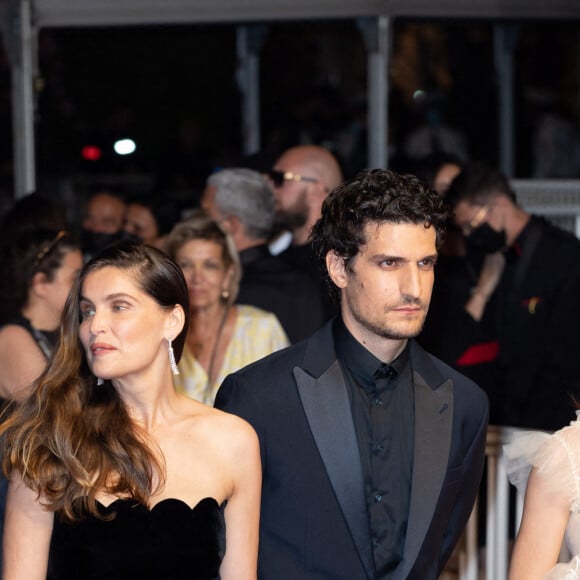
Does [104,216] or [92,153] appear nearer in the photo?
[104,216]

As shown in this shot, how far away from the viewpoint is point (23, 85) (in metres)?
7.97

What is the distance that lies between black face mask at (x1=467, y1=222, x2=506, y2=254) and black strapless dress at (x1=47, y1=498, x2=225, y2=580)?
3064 mm

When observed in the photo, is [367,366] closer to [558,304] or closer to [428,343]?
[428,343]

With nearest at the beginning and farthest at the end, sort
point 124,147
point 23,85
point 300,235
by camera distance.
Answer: point 300,235 → point 23,85 → point 124,147

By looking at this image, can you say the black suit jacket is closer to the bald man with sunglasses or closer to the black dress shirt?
the black dress shirt

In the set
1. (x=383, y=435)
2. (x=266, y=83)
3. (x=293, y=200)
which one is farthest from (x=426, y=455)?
(x=266, y=83)

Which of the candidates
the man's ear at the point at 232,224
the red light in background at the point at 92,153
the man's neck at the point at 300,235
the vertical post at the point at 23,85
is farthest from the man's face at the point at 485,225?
the red light in background at the point at 92,153

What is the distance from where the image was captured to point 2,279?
4934 millimetres

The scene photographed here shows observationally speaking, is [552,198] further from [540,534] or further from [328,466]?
[540,534]

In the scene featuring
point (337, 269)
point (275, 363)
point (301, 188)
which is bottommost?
point (275, 363)

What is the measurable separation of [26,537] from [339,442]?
89cm

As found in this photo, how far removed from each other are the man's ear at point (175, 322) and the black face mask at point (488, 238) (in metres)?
2.86

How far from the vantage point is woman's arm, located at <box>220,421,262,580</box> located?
3.31 m

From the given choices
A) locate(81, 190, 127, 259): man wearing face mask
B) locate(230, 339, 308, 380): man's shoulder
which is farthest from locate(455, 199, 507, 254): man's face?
locate(81, 190, 127, 259): man wearing face mask
